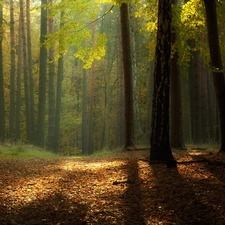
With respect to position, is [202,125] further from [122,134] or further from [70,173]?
[70,173]

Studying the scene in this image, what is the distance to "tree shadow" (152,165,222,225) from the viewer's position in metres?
4.20

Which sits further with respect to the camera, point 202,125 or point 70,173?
point 202,125

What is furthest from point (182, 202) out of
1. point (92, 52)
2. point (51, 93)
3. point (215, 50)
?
point (51, 93)

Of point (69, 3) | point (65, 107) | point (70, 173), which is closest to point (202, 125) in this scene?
point (69, 3)

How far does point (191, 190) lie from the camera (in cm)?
541

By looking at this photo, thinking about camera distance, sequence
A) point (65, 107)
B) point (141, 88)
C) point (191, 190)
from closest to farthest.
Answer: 1. point (191, 190)
2. point (141, 88)
3. point (65, 107)

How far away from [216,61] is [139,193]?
5519mm

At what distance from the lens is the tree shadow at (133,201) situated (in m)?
4.38

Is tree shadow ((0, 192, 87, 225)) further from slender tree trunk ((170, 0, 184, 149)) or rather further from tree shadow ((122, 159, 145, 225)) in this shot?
slender tree trunk ((170, 0, 184, 149))

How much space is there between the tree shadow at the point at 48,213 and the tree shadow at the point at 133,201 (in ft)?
2.09

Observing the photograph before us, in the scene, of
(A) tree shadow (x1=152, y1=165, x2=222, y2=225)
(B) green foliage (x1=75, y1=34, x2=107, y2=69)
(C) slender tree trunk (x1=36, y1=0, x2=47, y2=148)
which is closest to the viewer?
(A) tree shadow (x1=152, y1=165, x2=222, y2=225)

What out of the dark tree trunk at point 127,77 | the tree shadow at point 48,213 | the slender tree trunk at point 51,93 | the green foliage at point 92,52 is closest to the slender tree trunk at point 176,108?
the dark tree trunk at point 127,77

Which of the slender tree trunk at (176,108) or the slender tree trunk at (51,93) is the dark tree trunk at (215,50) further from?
the slender tree trunk at (51,93)

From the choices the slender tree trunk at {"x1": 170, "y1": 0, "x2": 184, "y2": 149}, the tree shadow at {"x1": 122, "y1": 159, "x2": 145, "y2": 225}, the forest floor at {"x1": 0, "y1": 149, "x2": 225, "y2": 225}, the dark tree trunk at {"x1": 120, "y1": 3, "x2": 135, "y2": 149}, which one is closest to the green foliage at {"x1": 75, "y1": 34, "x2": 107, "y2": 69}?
the dark tree trunk at {"x1": 120, "y1": 3, "x2": 135, "y2": 149}
